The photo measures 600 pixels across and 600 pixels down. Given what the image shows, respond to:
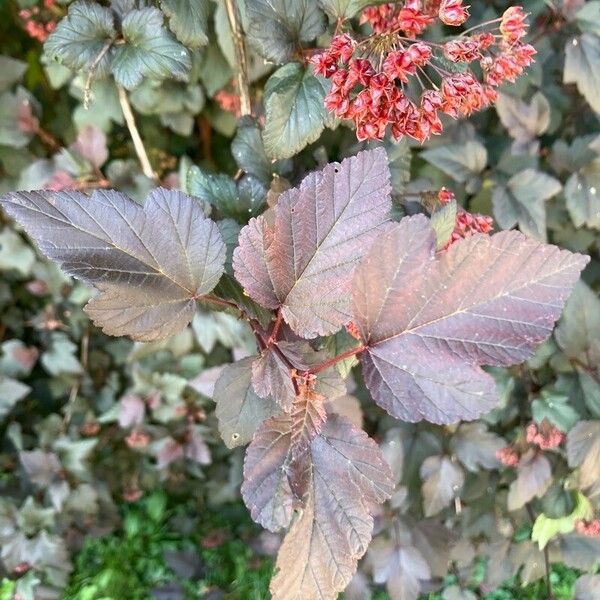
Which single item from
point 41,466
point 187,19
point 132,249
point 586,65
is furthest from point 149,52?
point 41,466

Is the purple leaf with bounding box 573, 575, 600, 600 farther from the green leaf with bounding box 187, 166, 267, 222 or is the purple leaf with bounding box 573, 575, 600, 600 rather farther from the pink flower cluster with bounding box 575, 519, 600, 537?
the green leaf with bounding box 187, 166, 267, 222

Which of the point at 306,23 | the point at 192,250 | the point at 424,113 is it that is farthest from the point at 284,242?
the point at 306,23

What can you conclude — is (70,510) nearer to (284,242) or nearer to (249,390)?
(249,390)

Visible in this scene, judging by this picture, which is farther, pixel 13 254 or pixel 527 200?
pixel 13 254

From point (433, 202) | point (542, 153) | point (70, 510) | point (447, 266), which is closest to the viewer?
point (447, 266)

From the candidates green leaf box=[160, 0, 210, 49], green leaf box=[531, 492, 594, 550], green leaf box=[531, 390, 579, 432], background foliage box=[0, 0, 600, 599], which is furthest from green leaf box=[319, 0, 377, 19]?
green leaf box=[531, 492, 594, 550]

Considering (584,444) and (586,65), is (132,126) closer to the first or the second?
(586,65)
